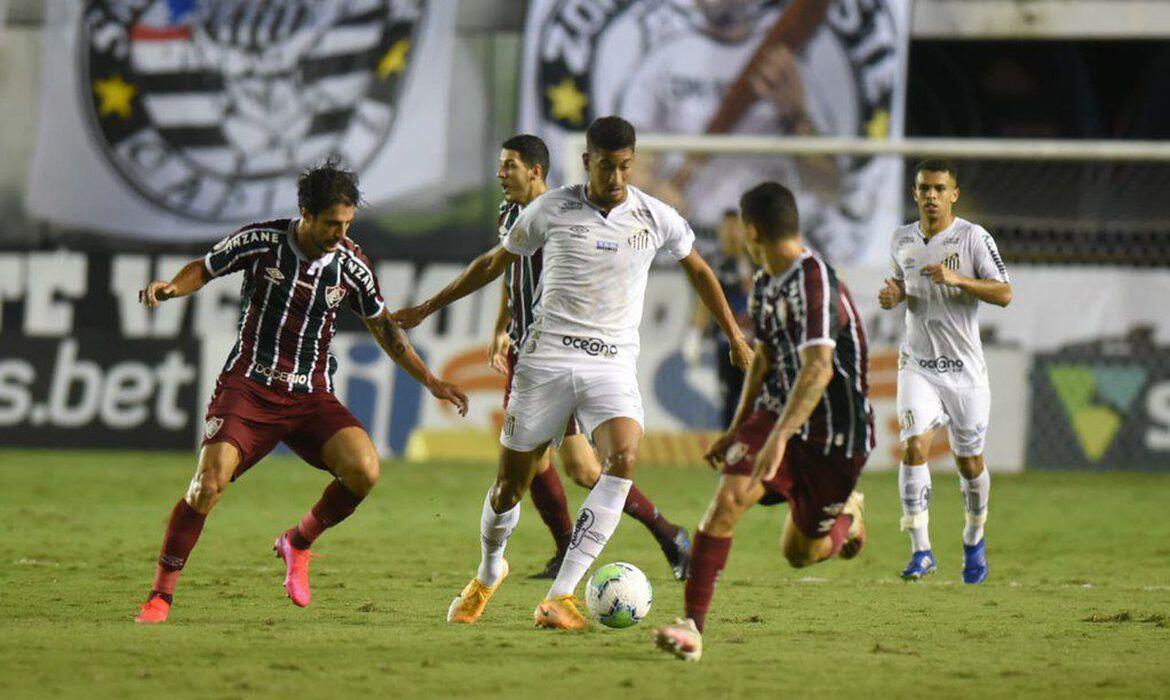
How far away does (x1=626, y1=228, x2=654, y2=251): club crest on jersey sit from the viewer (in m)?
7.71

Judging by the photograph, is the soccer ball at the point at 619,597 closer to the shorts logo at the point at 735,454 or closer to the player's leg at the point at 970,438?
the shorts logo at the point at 735,454

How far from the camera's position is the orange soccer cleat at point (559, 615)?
296 inches

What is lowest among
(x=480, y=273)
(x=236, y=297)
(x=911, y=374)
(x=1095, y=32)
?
(x=236, y=297)

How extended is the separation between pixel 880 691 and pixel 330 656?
2014 mm

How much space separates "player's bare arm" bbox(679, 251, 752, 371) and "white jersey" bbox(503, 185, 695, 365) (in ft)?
0.76

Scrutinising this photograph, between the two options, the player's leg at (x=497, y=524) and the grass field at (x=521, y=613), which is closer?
the grass field at (x=521, y=613)

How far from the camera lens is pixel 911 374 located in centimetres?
1011

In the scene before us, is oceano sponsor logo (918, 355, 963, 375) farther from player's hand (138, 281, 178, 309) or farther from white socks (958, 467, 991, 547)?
player's hand (138, 281, 178, 309)

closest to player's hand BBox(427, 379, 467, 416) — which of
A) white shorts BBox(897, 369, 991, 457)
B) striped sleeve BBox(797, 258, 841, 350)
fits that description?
striped sleeve BBox(797, 258, 841, 350)

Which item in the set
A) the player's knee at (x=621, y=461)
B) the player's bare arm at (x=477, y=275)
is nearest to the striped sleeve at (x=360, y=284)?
the player's bare arm at (x=477, y=275)

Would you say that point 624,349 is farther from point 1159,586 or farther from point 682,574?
point 1159,586

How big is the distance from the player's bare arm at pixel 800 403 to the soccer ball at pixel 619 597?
3.27 ft

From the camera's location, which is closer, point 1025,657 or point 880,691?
point 880,691

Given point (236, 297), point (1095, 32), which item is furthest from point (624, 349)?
point (1095, 32)
